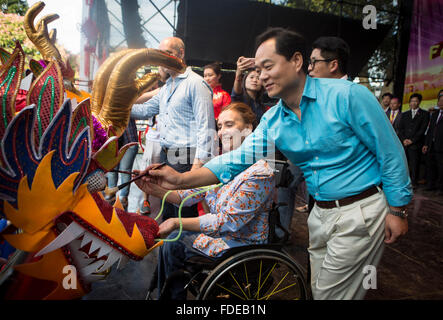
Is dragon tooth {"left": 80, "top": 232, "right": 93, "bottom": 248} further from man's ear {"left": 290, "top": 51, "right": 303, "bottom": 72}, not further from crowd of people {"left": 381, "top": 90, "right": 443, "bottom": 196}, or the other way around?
crowd of people {"left": 381, "top": 90, "right": 443, "bottom": 196}

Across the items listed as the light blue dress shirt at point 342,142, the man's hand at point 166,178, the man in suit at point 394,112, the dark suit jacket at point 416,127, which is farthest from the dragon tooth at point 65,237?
the man in suit at point 394,112

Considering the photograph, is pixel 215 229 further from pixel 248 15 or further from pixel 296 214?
pixel 248 15

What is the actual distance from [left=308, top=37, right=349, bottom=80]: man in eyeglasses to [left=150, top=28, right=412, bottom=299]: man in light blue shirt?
0.94m

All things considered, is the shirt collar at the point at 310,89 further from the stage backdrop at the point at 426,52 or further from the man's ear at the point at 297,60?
the stage backdrop at the point at 426,52

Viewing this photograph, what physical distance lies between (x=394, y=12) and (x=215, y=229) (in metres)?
8.67

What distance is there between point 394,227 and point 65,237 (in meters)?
1.24

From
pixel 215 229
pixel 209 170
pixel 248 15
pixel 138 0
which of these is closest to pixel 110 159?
pixel 209 170

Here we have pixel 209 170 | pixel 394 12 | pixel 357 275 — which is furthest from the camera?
pixel 394 12

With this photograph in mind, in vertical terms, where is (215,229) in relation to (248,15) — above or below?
below

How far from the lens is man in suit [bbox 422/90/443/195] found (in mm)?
6219

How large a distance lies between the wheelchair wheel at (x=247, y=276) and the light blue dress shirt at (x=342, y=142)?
39 centimetres

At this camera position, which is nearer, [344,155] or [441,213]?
[344,155]

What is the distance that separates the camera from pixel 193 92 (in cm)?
232
